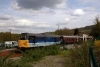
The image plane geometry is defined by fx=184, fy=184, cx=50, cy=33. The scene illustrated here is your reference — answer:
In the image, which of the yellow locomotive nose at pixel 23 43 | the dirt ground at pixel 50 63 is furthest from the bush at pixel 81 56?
the yellow locomotive nose at pixel 23 43

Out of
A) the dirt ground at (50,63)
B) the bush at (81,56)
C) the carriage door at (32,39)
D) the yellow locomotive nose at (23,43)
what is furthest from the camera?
the carriage door at (32,39)

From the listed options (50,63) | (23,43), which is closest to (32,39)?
(23,43)

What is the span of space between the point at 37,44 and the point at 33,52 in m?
13.9

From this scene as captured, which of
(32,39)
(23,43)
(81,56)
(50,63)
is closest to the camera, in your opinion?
(81,56)

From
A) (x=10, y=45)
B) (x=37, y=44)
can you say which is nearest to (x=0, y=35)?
(x=10, y=45)

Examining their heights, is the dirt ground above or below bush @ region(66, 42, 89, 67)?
below

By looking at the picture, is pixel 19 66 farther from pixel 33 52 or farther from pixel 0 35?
pixel 0 35

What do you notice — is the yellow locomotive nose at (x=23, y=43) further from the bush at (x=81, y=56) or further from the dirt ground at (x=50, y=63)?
the bush at (x=81, y=56)

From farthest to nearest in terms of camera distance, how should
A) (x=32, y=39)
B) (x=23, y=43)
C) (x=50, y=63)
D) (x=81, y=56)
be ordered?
(x=32, y=39), (x=23, y=43), (x=50, y=63), (x=81, y=56)

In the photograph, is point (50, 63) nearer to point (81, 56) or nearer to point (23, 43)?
point (81, 56)

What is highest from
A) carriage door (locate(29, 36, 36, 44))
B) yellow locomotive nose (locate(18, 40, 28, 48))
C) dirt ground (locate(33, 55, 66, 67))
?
carriage door (locate(29, 36, 36, 44))

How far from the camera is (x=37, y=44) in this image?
29328 millimetres

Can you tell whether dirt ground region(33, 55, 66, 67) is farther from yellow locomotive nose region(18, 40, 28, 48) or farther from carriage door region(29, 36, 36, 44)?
carriage door region(29, 36, 36, 44)

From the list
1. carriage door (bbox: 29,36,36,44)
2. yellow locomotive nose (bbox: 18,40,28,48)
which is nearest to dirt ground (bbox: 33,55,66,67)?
yellow locomotive nose (bbox: 18,40,28,48)
